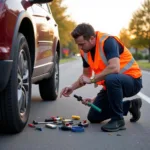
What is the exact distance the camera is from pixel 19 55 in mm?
4105

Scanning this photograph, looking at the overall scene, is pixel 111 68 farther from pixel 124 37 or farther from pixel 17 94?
pixel 124 37

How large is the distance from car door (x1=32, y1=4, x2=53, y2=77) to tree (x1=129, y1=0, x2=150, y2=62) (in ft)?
153

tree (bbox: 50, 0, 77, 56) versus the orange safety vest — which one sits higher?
the orange safety vest

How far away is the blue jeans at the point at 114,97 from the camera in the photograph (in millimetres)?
4582

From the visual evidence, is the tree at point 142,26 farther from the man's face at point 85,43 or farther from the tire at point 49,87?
the man's face at point 85,43

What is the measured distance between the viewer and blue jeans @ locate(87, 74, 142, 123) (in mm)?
4582

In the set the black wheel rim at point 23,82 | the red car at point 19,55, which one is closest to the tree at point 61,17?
the red car at point 19,55

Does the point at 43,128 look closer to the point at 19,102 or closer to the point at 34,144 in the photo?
the point at 19,102

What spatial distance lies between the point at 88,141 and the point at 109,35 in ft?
4.09

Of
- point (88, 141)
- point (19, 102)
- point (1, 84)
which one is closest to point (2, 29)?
point (1, 84)

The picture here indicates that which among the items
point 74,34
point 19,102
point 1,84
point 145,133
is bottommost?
point 145,133

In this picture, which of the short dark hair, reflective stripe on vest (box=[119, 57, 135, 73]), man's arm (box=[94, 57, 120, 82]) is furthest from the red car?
reflective stripe on vest (box=[119, 57, 135, 73])

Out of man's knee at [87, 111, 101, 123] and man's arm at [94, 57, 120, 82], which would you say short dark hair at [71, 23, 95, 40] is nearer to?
man's arm at [94, 57, 120, 82]

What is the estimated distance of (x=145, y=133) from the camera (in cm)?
441
